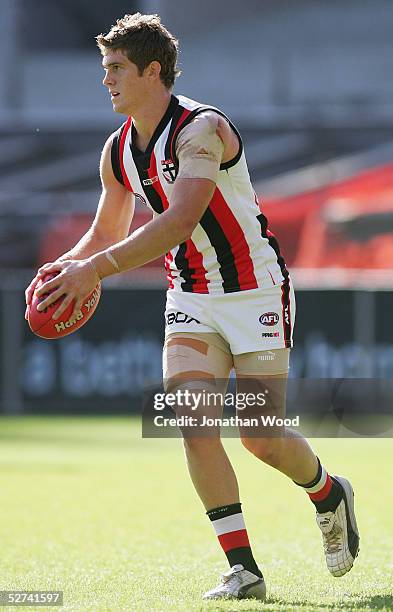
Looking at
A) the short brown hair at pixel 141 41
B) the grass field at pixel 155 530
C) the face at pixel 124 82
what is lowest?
the grass field at pixel 155 530

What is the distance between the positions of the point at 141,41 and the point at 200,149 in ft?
1.85

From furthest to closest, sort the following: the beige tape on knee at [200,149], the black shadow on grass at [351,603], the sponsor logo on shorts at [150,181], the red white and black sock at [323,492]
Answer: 1. the red white and black sock at [323,492]
2. the sponsor logo on shorts at [150,181]
3. the beige tape on knee at [200,149]
4. the black shadow on grass at [351,603]

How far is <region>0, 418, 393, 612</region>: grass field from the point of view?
16.7ft

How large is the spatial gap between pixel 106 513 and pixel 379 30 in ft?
67.8

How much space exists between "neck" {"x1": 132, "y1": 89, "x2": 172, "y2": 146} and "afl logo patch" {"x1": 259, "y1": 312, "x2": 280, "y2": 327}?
2.98ft

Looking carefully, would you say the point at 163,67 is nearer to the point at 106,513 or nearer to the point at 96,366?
the point at 106,513

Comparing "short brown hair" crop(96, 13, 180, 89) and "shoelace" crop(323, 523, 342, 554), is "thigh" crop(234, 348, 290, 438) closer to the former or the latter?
"shoelace" crop(323, 523, 342, 554)

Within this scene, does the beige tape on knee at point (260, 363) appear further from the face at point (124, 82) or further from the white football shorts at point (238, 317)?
the face at point (124, 82)

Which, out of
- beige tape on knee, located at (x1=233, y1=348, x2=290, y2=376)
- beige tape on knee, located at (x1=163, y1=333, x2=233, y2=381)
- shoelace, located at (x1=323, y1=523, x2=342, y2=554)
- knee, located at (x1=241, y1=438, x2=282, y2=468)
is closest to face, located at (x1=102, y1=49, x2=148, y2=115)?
beige tape on knee, located at (x1=163, y1=333, x2=233, y2=381)

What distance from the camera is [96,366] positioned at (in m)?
16.2

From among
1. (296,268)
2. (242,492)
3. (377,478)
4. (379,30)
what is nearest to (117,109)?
(242,492)

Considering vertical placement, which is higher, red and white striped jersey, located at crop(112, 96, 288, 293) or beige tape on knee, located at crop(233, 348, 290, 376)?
red and white striped jersey, located at crop(112, 96, 288, 293)

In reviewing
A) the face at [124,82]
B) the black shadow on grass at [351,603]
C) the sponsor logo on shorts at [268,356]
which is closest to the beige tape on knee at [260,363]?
the sponsor logo on shorts at [268,356]

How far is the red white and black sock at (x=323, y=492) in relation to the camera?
A: 5.60 metres
